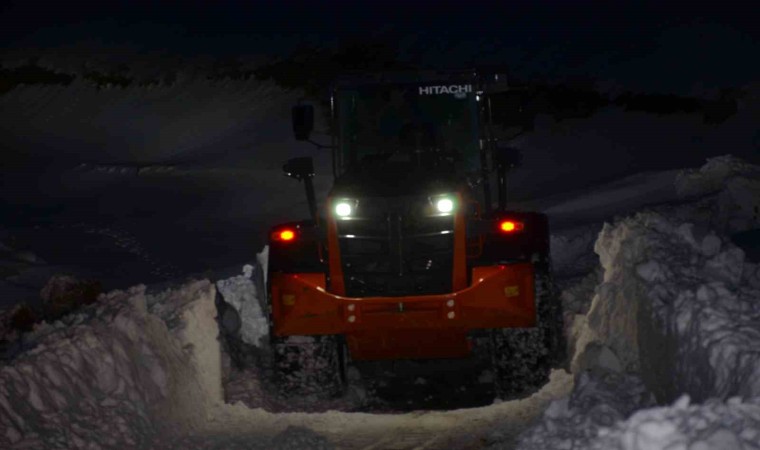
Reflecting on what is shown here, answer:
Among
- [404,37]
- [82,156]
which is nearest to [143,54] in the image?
[404,37]

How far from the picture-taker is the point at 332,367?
354 inches

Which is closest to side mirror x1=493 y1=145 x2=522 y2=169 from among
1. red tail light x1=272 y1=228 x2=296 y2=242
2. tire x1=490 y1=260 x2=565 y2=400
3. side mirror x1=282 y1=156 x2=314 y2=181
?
tire x1=490 y1=260 x2=565 y2=400

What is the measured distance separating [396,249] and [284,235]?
0.94 meters

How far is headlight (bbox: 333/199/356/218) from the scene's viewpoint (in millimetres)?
8625

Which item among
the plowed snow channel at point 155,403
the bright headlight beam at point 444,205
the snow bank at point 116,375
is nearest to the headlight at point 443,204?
the bright headlight beam at point 444,205

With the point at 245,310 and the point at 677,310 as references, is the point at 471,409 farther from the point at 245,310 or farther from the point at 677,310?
the point at 245,310

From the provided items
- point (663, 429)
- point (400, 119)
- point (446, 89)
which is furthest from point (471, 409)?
point (663, 429)

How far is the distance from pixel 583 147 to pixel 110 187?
13874mm

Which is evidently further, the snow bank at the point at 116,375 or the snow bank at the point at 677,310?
the snow bank at the point at 116,375

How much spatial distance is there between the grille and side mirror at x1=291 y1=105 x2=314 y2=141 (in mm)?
795

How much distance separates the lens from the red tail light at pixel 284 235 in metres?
9.03

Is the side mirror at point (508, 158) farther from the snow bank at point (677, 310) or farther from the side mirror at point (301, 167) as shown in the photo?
the side mirror at point (301, 167)

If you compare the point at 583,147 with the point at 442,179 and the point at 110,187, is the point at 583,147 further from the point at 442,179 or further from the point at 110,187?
the point at 442,179

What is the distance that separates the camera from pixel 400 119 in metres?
9.87
